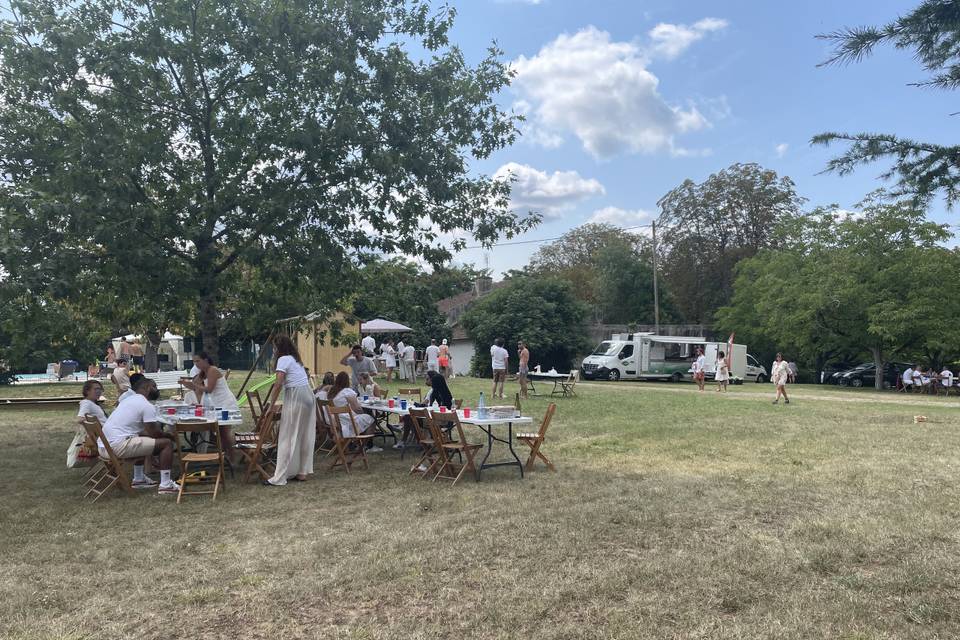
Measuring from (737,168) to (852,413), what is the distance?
29636mm

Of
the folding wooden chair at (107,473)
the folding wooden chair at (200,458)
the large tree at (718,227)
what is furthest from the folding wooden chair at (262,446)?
the large tree at (718,227)

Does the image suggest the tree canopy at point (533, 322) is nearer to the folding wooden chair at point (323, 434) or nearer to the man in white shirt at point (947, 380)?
the man in white shirt at point (947, 380)

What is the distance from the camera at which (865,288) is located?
28.1 metres

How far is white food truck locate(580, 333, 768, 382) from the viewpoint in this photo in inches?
1196

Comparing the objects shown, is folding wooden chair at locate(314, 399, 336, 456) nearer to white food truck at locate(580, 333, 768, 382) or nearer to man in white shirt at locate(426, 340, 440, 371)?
man in white shirt at locate(426, 340, 440, 371)

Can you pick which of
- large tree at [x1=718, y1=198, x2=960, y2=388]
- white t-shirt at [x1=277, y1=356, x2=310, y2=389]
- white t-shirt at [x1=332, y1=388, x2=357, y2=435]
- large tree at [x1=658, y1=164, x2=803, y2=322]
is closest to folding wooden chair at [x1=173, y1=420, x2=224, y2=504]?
white t-shirt at [x1=277, y1=356, x2=310, y2=389]

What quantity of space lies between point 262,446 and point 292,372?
100cm

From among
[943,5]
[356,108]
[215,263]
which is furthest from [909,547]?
[215,263]

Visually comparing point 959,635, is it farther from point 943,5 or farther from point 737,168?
point 737,168

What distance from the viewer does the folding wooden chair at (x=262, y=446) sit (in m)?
7.29

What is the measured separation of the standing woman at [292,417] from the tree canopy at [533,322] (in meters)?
23.7

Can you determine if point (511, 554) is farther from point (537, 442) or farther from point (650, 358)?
point (650, 358)

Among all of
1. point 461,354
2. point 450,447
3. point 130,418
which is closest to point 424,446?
point 450,447

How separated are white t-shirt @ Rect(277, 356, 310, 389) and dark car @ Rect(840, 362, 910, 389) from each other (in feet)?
100.0
